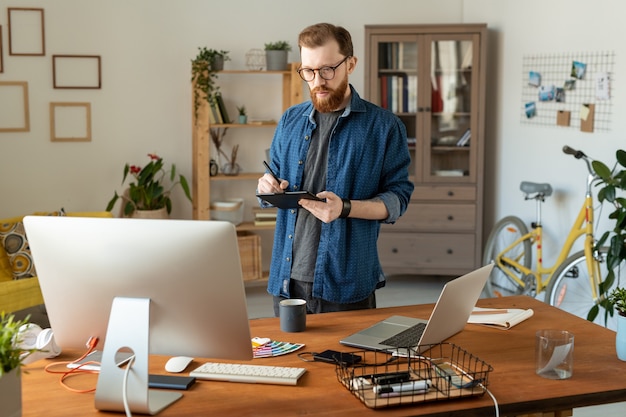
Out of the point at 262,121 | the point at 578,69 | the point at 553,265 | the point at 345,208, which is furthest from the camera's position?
the point at 262,121

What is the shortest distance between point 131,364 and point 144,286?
0.18 metres

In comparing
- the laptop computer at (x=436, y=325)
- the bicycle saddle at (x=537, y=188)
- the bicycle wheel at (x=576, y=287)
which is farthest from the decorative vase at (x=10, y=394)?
the bicycle saddle at (x=537, y=188)

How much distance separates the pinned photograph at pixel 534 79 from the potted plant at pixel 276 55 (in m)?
1.65

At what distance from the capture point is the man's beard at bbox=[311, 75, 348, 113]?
2.73 m

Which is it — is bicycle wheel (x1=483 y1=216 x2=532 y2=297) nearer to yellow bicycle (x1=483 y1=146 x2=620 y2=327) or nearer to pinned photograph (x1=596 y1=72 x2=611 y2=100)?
yellow bicycle (x1=483 y1=146 x2=620 y2=327)

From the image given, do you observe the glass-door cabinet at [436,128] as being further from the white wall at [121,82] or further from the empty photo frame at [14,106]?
the empty photo frame at [14,106]

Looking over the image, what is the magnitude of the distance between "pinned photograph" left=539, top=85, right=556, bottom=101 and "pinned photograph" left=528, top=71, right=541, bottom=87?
0.17 feet

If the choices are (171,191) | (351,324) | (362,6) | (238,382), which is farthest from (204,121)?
(238,382)

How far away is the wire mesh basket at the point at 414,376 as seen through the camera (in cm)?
191

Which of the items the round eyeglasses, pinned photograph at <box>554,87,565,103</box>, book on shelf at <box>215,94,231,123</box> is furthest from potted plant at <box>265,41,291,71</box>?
the round eyeglasses

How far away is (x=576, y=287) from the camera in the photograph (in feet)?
16.6

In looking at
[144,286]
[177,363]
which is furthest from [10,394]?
[177,363]

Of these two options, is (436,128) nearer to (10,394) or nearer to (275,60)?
(275,60)

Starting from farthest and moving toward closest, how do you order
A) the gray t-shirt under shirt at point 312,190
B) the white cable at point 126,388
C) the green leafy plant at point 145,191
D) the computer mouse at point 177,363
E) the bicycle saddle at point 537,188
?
the green leafy plant at point 145,191, the bicycle saddle at point 537,188, the gray t-shirt under shirt at point 312,190, the computer mouse at point 177,363, the white cable at point 126,388
